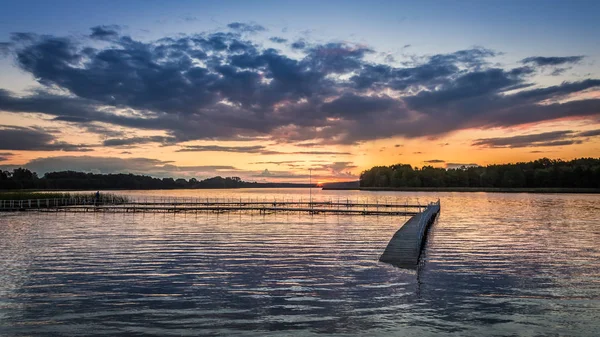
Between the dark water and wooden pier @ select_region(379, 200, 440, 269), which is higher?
wooden pier @ select_region(379, 200, 440, 269)

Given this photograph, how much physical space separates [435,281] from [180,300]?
9213 millimetres

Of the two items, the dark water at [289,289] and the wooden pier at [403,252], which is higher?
the wooden pier at [403,252]

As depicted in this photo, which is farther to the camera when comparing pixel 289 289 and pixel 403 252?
pixel 403 252

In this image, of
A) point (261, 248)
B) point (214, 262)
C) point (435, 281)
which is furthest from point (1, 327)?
point (261, 248)

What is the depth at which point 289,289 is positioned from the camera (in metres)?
16.7

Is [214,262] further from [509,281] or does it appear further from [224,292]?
[509,281]

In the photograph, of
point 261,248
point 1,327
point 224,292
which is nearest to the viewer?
point 1,327

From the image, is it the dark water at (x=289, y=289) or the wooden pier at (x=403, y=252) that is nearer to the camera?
the dark water at (x=289, y=289)

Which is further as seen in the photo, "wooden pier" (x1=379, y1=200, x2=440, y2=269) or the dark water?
"wooden pier" (x1=379, y1=200, x2=440, y2=269)

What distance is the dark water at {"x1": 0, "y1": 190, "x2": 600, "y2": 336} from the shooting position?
41.2ft

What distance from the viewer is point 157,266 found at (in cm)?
2112

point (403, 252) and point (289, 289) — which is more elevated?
point (403, 252)

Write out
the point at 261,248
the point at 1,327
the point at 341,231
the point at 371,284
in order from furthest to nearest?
the point at 341,231 → the point at 261,248 → the point at 371,284 → the point at 1,327

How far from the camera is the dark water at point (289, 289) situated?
41.2 feet
